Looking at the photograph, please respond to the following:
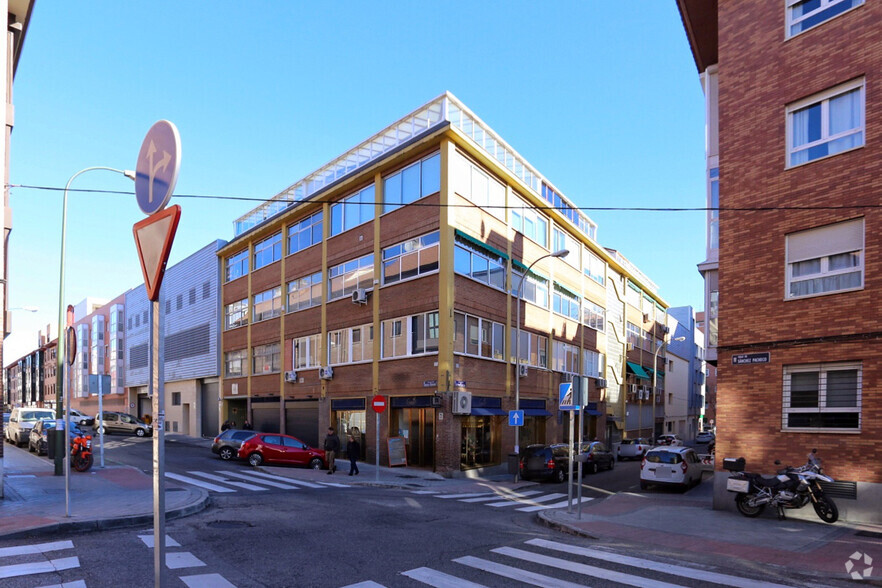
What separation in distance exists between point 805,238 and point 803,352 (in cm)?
245

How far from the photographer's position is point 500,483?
21094 mm

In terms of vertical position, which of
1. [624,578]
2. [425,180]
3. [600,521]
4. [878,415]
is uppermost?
[425,180]

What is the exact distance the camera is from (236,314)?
37.0 metres

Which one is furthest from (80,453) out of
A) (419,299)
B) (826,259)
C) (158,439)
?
(826,259)

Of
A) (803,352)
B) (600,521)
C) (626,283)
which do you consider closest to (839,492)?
(803,352)

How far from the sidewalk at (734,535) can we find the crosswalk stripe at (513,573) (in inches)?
106

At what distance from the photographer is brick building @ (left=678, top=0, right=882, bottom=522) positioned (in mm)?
11648

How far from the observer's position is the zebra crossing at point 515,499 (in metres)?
15.0

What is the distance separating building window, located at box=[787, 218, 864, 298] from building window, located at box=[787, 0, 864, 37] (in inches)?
177

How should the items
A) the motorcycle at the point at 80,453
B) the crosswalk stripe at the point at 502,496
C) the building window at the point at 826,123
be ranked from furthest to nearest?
the motorcycle at the point at 80,453, the crosswalk stripe at the point at 502,496, the building window at the point at 826,123

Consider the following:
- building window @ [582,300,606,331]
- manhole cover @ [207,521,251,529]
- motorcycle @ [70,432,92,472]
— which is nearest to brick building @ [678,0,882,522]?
manhole cover @ [207,521,251,529]

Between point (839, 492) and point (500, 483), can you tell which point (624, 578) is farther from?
point (500, 483)

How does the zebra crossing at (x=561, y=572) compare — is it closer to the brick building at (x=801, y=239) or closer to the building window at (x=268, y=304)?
the brick building at (x=801, y=239)

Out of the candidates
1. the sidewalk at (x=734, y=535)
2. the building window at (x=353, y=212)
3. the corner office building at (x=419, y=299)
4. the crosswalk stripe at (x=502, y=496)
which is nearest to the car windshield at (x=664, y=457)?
the crosswalk stripe at (x=502, y=496)
